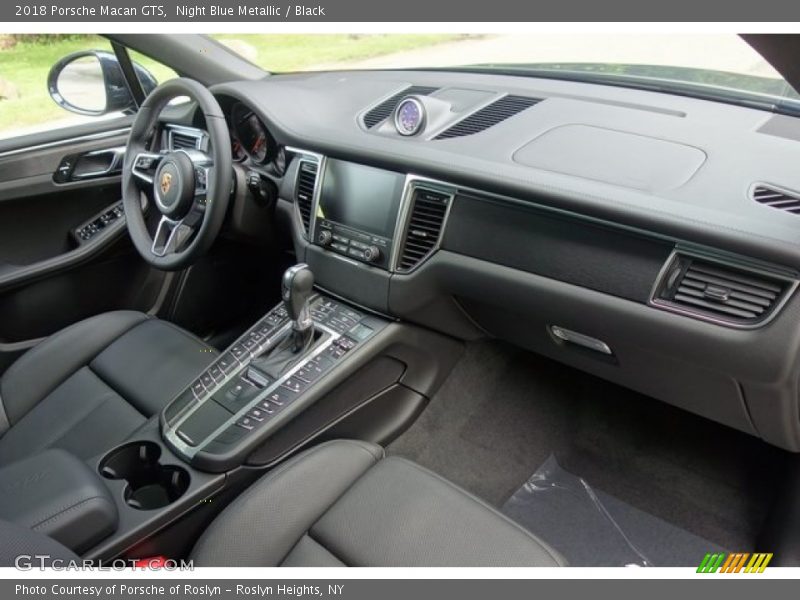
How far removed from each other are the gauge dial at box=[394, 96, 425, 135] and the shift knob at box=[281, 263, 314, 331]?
0.43 meters

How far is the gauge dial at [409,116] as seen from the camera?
169 cm

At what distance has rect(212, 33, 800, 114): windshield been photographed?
1.60 m

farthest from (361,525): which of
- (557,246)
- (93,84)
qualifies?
(93,84)

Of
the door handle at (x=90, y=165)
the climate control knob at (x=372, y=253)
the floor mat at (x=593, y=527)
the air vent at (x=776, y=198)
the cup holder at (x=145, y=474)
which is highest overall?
the air vent at (x=776, y=198)

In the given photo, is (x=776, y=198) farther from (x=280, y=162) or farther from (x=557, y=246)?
(x=280, y=162)

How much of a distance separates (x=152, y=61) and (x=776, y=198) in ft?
6.31

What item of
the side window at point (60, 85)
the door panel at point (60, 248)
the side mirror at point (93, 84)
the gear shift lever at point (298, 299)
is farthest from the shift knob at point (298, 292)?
the side mirror at point (93, 84)

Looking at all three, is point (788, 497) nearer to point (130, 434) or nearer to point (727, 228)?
point (727, 228)

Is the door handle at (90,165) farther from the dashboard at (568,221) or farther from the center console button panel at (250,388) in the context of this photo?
the center console button panel at (250,388)

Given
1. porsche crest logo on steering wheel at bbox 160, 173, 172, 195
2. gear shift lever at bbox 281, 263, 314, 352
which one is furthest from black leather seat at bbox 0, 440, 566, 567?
porsche crest logo on steering wheel at bbox 160, 173, 172, 195

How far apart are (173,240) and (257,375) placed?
0.54 metres

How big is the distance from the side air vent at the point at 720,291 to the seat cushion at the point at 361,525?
0.52m

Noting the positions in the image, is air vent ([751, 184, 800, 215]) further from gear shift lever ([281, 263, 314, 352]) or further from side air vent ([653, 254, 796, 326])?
gear shift lever ([281, 263, 314, 352])

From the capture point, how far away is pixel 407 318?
175cm
